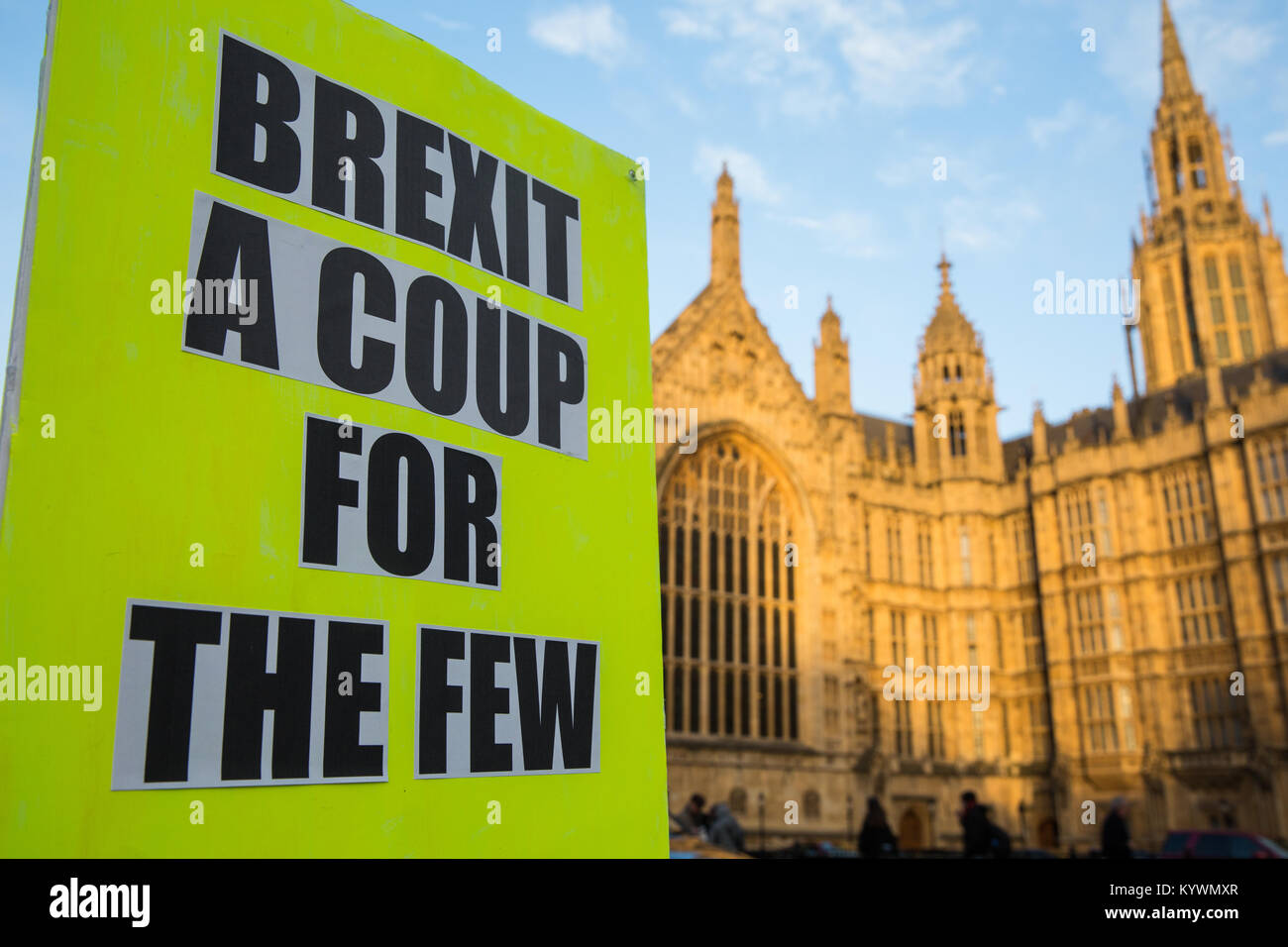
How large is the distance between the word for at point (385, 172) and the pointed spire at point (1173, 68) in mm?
49380

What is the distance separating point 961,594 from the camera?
34.8 metres

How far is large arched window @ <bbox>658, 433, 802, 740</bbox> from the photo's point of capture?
90.4 ft

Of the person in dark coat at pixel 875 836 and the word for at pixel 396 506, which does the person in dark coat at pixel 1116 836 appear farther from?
the word for at pixel 396 506

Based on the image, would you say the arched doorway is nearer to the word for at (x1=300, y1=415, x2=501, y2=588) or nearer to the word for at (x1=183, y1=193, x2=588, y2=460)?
the word for at (x1=183, y1=193, x2=588, y2=460)

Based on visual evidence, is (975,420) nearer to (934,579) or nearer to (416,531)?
(934,579)

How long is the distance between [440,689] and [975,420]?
114ft

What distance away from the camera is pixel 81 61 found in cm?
326

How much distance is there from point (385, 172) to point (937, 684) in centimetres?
3261

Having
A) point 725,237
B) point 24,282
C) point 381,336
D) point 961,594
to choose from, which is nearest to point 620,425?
point 381,336

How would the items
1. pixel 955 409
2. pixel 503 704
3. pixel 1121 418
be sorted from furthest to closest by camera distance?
pixel 955 409 → pixel 1121 418 → pixel 503 704

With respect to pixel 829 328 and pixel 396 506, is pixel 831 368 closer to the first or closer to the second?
pixel 829 328

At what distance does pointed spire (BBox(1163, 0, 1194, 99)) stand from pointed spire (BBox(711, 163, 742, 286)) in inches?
1021
